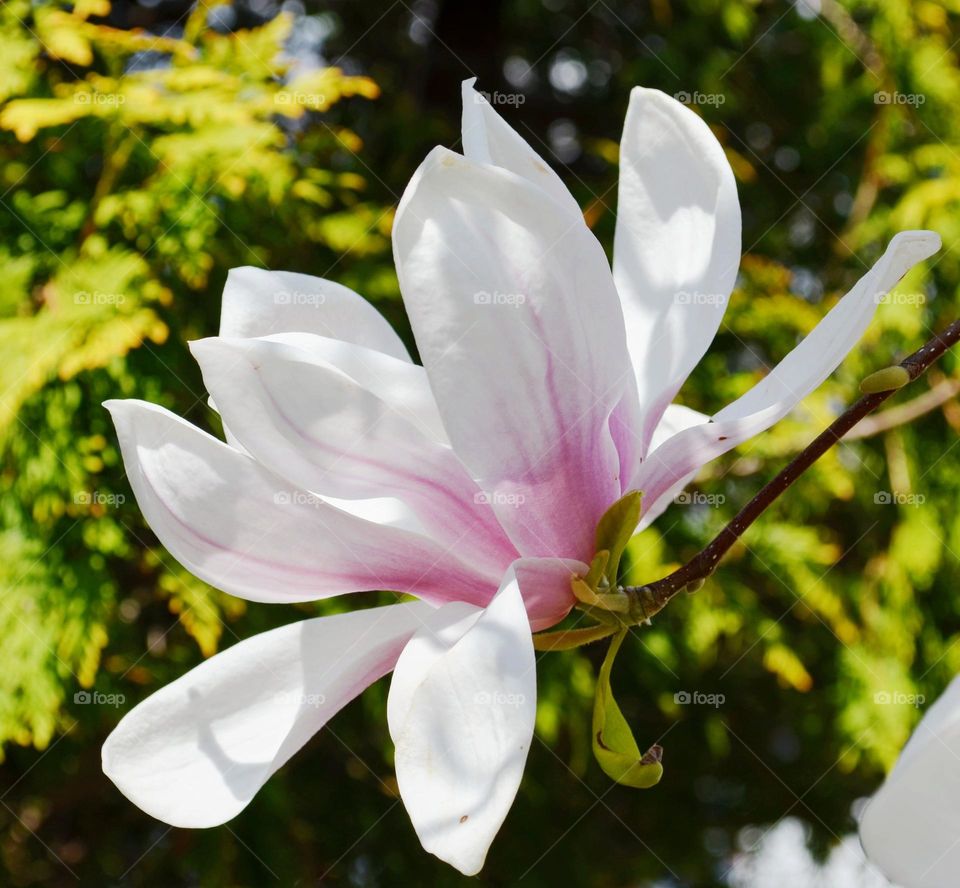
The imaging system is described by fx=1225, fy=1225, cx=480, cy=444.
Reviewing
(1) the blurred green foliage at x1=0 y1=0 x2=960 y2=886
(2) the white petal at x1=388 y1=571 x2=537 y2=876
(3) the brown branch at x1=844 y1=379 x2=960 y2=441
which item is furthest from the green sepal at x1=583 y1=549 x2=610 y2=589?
(3) the brown branch at x1=844 y1=379 x2=960 y2=441

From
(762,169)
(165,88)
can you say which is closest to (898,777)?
(165,88)

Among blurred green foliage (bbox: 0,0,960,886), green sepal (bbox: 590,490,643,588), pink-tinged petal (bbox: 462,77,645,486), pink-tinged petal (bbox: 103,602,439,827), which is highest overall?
pink-tinged petal (bbox: 462,77,645,486)

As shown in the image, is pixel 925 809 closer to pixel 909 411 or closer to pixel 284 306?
pixel 284 306

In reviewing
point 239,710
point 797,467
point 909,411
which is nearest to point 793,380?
→ point 797,467

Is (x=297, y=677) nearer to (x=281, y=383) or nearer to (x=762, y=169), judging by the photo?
(x=281, y=383)

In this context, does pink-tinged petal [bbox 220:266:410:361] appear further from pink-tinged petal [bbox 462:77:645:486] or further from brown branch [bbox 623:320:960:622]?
brown branch [bbox 623:320:960:622]

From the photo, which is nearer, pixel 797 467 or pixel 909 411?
pixel 797 467
